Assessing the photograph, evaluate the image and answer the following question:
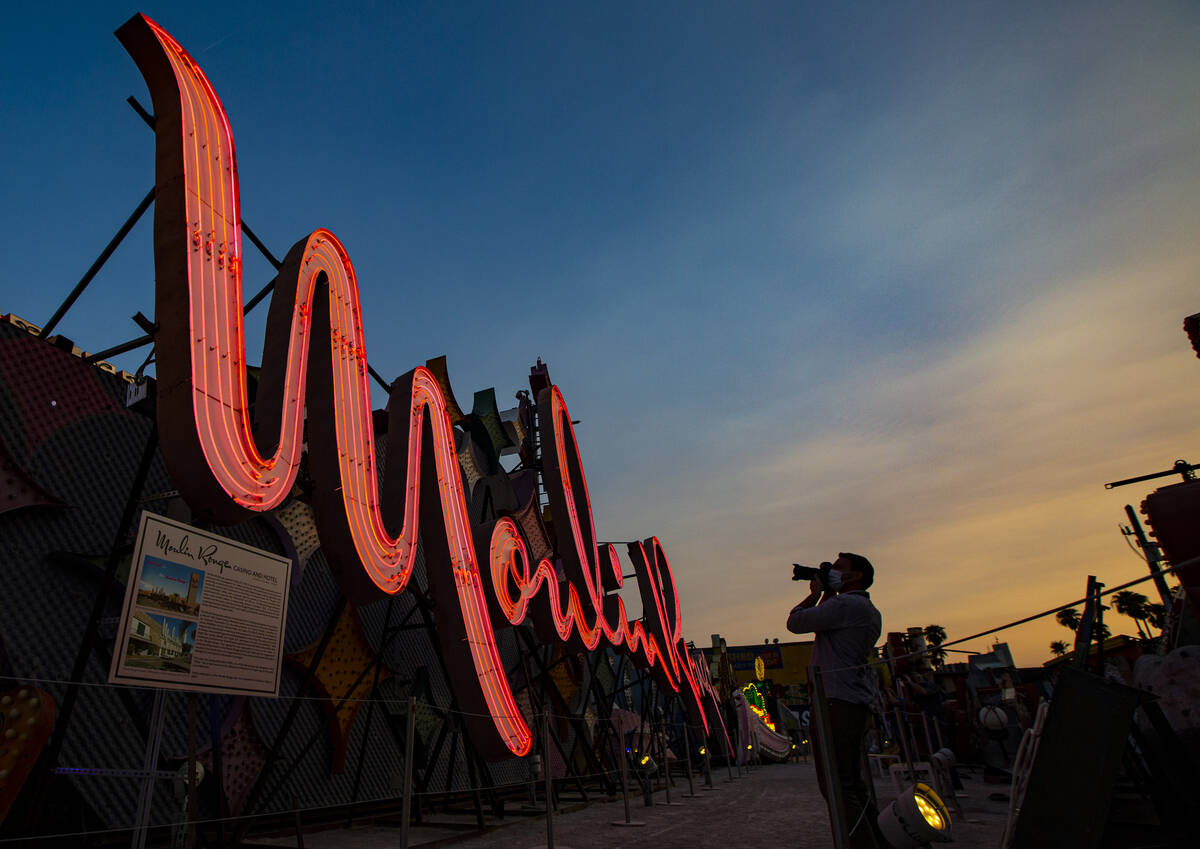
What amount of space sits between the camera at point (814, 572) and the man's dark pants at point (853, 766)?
1.10 m

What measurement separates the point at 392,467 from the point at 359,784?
6.00 m

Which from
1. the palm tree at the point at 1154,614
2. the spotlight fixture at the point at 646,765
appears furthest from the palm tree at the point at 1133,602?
the spotlight fixture at the point at 646,765

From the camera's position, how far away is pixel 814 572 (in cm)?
655

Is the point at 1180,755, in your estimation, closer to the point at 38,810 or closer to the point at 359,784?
the point at 38,810

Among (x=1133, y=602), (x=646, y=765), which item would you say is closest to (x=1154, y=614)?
(x=1133, y=602)

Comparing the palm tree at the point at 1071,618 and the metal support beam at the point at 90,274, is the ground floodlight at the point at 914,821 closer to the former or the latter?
the metal support beam at the point at 90,274

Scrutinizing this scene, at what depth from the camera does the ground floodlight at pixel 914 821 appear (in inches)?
198

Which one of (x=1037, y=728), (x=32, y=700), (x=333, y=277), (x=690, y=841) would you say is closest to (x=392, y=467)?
(x=333, y=277)

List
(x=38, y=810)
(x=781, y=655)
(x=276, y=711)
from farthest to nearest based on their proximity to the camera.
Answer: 1. (x=781, y=655)
2. (x=276, y=711)
3. (x=38, y=810)

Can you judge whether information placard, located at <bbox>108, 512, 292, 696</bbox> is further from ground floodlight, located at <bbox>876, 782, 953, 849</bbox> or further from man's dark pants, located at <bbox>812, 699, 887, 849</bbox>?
ground floodlight, located at <bbox>876, 782, 953, 849</bbox>

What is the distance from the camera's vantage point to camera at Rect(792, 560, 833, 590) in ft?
20.1

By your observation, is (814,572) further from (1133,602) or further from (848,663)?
(1133,602)

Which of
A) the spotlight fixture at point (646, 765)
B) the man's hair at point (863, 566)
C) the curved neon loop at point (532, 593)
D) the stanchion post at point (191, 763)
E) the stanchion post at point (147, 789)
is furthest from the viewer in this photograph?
the spotlight fixture at point (646, 765)

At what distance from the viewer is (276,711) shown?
9500 millimetres
